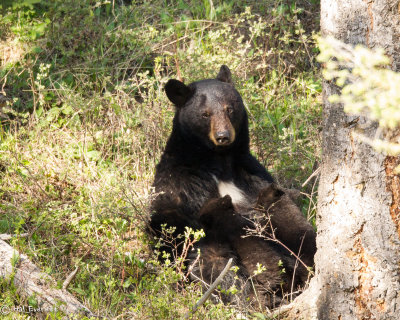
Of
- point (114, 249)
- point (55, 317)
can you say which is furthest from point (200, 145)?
point (55, 317)

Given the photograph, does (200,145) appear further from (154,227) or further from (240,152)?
(154,227)

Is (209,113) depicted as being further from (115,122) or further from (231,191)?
(115,122)

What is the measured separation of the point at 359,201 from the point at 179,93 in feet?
7.69

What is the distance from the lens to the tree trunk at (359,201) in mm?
3455

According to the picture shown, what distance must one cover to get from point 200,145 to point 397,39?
228 centimetres

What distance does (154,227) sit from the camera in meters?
5.28

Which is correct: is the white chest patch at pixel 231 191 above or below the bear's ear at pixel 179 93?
below

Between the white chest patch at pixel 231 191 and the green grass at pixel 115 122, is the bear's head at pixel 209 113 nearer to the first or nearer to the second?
the white chest patch at pixel 231 191

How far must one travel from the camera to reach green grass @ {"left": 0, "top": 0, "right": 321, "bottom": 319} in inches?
202

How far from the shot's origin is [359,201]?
3.62 m

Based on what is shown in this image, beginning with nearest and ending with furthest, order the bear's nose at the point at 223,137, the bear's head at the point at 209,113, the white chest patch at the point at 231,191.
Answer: the bear's nose at the point at 223,137
the bear's head at the point at 209,113
the white chest patch at the point at 231,191

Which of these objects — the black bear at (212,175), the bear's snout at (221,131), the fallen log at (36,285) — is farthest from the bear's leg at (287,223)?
the fallen log at (36,285)

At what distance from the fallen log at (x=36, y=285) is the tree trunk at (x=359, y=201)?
166cm

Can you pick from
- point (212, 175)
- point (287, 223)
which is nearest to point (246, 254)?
point (287, 223)
